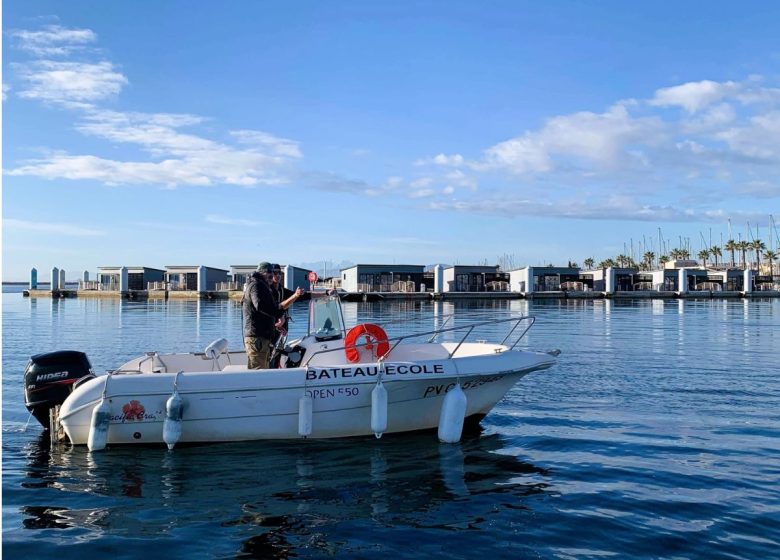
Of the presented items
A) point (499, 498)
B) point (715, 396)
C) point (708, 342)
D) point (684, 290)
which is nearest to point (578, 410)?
point (715, 396)

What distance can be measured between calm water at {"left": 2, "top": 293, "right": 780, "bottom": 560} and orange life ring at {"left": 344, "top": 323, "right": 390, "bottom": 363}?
4.92ft

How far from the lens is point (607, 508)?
729cm

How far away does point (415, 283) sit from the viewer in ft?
275

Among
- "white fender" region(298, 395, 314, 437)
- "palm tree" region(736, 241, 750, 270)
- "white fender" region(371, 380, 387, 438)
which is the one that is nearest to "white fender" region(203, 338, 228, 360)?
"white fender" region(298, 395, 314, 437)

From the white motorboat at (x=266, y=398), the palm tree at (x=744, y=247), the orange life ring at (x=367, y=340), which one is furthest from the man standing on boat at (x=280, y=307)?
the palm tree at (x=744, y=247)

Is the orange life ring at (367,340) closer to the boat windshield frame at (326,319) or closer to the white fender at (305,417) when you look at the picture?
the boat windshield frame at (326,319)

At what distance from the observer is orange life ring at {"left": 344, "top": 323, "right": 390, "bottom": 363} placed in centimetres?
1092

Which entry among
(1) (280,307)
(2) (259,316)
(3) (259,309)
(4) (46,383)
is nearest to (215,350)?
(2) (259,316)

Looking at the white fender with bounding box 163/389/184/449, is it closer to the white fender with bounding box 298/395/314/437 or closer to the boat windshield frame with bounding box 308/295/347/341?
the white fender with bounding box 298/395/314/437

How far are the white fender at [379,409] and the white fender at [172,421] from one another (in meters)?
2.85

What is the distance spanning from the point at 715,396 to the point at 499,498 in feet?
26.3

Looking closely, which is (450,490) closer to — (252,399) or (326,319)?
(252,399)

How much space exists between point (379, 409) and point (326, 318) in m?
2.53

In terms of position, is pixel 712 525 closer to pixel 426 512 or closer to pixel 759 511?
pixel 759 511
